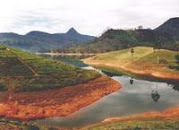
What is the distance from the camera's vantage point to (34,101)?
85750 mm

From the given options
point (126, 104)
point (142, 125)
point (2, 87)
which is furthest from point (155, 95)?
point (2, 87)

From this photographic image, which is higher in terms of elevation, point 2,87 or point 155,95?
point 2,87

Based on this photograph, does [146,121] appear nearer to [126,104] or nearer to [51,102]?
[126,104]

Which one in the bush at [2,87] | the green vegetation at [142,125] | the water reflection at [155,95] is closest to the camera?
the green vegetation at [142,125]

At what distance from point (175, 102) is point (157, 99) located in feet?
18.2

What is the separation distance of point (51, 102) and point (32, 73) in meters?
26.3

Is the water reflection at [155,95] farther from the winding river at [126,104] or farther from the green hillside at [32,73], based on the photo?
the green hillside at [32,73]

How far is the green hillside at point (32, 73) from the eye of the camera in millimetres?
98131

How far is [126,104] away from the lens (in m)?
85.9

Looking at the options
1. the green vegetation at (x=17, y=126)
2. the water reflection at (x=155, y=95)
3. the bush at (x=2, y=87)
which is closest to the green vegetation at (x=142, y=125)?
the green vegetation at (x=17, y=126)

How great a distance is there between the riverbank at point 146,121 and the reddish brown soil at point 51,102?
46.6 ft

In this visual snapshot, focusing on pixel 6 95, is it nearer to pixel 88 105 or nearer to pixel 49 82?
pixel 49 82

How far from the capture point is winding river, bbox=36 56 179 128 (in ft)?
228

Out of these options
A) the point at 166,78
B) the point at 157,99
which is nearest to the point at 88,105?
the point at 157,99
